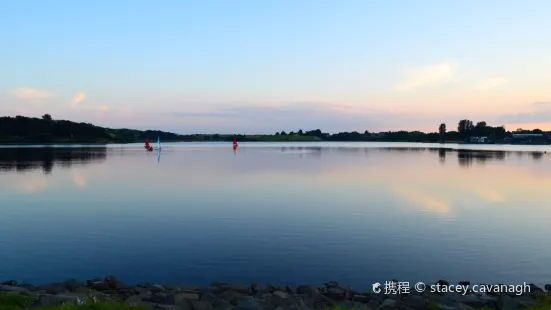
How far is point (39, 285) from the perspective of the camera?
1612 centimetres

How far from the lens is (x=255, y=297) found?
14.7 m

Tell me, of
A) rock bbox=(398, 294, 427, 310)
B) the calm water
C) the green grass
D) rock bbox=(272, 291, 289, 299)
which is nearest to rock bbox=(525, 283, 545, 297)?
the calm water

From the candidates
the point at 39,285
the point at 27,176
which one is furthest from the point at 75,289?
the point at 27,176

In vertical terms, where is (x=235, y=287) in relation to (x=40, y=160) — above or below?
below

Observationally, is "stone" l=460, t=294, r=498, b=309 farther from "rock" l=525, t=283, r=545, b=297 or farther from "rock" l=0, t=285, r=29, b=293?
"rock" l=0, t=285, r=29, b=293

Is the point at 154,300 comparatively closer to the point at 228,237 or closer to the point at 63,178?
the point at 228,237

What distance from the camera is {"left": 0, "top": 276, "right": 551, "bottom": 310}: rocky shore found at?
13.1m

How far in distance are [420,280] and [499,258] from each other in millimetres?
5508

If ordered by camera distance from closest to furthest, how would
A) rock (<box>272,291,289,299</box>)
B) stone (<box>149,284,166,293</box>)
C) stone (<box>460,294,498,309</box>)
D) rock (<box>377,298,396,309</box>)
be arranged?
rock (<box>377,298,396,309</box>) < stone (<box>460,294,498,309</box>) < rock (<box>272,291,289,299</box>) < stone (<box>149,284,166,293</box>)

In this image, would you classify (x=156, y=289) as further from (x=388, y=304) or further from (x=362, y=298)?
(x=388, y=304)

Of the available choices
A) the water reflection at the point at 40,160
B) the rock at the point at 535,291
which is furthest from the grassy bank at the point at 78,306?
the water reflection at the point at 40,160

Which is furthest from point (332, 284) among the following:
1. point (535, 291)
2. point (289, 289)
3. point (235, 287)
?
A: point (535, 291)

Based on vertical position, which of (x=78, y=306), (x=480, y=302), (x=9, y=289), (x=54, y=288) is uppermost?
(x=78, y=306)

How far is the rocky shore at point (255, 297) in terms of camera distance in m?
13.1
